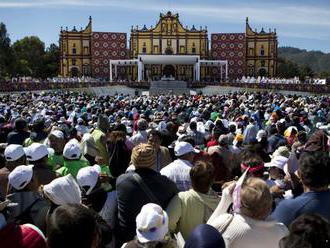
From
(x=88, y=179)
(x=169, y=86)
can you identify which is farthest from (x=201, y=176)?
(x=169, y=86)

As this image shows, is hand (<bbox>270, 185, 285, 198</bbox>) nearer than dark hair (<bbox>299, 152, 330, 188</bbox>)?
No

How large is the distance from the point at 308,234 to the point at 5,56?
74676mm

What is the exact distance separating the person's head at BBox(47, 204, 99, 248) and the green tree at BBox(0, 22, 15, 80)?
73.1 meters

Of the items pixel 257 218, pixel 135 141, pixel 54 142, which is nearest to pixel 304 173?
pixel 257 218

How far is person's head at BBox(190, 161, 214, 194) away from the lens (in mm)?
5148

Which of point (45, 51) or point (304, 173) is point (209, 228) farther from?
point (45, 51)

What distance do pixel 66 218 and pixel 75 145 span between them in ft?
13.3

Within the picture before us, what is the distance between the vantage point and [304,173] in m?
4.60

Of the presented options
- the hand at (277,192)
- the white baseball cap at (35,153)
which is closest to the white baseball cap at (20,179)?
the white baseball cap at (35,153)

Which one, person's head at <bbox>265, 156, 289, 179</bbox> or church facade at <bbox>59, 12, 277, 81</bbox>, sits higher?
church facade at <bbox>59, 12, 277, 81</bbox>

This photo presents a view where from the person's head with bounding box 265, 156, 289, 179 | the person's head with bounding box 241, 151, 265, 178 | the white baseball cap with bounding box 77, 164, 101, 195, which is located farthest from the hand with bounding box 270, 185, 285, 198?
the white baseball cap with bounding box 77, 164, 101, 195

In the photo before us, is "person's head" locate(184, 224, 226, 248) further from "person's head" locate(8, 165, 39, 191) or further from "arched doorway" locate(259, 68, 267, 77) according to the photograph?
"arched doorway" locate(259, 68, 267, 77)

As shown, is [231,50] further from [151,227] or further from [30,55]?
[151,227]

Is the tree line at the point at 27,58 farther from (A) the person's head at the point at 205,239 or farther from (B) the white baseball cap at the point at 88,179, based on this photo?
(A) the person's head at the point at 205,239
